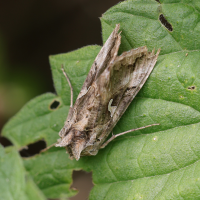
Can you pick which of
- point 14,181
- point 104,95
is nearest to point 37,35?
point 104,95

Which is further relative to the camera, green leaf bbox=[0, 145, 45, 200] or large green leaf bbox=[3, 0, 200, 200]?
large green leaf bbox=[3, 0, 200, 200]

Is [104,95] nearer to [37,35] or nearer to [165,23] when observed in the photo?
→ [165,23]

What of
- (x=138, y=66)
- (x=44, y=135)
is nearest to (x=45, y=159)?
(x=44, y=135)

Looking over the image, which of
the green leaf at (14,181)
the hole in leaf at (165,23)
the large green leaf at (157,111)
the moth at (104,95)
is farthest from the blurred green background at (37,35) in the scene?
the green leaf at (14,181)

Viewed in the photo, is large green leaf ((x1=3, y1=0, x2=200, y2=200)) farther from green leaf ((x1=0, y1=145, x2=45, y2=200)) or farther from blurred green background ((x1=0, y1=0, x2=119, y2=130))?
blurred green background ((x1=0, y1=0, x2=119, y2=130))

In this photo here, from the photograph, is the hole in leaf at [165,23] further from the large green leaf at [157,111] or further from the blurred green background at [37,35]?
the blurred green background at [37,35]

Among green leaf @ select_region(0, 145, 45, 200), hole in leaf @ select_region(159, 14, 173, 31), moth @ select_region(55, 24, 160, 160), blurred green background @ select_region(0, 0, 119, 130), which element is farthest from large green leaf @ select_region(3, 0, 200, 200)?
blurred green background @ select_region(0, 0, 119, 130)

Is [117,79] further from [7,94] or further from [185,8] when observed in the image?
[7,94]
